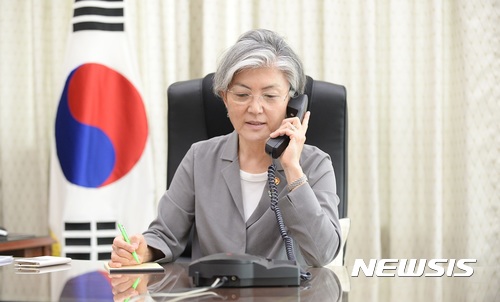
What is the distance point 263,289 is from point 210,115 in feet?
3.72

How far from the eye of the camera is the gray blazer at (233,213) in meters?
1.89

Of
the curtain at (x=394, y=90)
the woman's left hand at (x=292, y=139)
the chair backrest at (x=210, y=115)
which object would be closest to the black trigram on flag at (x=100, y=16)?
the curtain at (x=394, y=90)

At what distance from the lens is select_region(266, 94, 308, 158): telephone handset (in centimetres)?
200

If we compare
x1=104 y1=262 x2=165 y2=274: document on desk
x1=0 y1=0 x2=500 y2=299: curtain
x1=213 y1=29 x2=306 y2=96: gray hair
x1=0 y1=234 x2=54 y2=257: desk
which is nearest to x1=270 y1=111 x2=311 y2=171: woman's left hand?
x1=213 y1=29 x2=306 y2=96: gray hair

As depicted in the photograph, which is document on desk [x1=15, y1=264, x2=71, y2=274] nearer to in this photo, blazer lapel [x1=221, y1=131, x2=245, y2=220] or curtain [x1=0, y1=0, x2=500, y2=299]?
blazer lapel [x1=221, y1=131, x2=245, y2=220]

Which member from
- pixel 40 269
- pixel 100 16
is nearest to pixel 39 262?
pixel 40 269

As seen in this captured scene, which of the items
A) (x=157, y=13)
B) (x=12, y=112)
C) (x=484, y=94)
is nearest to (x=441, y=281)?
(x=484, y=94)

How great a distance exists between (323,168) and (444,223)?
1671mm

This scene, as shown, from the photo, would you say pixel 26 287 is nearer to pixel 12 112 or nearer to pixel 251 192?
pixel 251 192

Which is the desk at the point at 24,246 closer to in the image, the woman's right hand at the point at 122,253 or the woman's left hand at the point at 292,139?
the woman's right hand at the point at 122,253

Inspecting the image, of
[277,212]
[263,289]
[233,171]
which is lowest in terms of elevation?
[263,289]

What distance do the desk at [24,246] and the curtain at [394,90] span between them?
0.86m

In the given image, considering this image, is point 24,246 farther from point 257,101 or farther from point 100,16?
point 257,101

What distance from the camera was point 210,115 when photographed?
2523 millimetres
